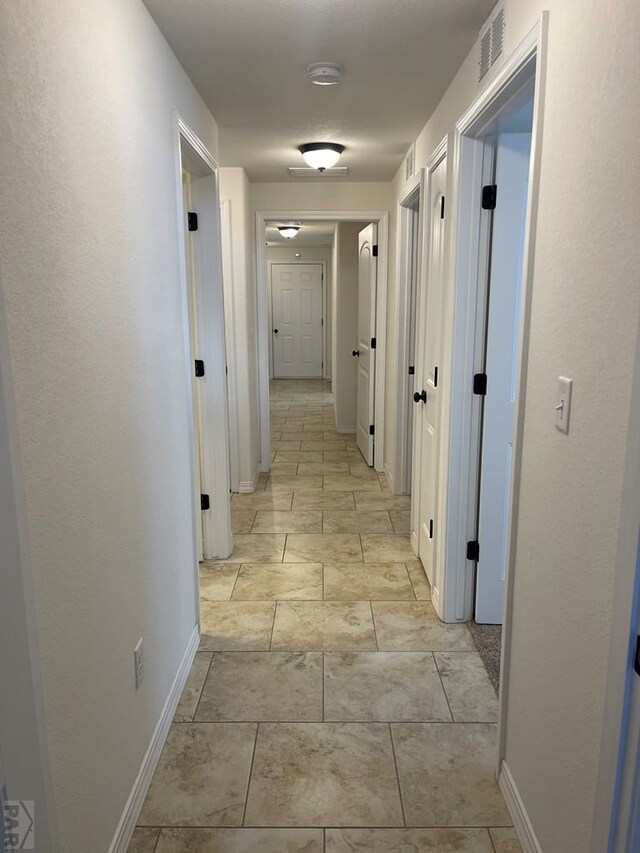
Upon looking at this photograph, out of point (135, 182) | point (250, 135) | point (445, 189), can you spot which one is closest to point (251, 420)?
point (250, 135)

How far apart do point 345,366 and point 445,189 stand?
381 cm

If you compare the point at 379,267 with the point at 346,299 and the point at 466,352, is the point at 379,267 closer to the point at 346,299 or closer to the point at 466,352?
the point at 346,299

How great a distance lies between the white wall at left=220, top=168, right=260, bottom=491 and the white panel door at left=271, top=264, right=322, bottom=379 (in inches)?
225

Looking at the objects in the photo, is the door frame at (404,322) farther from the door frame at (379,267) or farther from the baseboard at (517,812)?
the baseboard at (517,812)

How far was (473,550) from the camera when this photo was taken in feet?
8.76

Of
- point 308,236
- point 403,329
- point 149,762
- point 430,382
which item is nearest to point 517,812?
point 149,762

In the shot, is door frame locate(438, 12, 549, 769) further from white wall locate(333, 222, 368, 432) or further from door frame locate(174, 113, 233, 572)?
white wall locate(333, 222, 368, 432)

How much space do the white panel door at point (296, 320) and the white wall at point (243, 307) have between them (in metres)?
5.72

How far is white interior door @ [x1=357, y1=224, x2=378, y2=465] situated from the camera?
192 inches

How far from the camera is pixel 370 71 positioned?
237 cm

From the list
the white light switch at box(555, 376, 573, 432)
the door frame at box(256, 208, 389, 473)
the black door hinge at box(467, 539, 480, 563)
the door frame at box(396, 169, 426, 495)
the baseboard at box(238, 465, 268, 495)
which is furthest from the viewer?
the door frame at box(256, 208, 389, 473)

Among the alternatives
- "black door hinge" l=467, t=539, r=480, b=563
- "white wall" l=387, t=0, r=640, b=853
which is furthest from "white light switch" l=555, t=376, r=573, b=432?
"black door hinge" l=467, t=539, r=480, b=563

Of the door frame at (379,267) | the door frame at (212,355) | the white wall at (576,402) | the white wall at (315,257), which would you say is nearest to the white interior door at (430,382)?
the door frame at (212,355)

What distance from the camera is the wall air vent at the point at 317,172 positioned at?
420 cm
